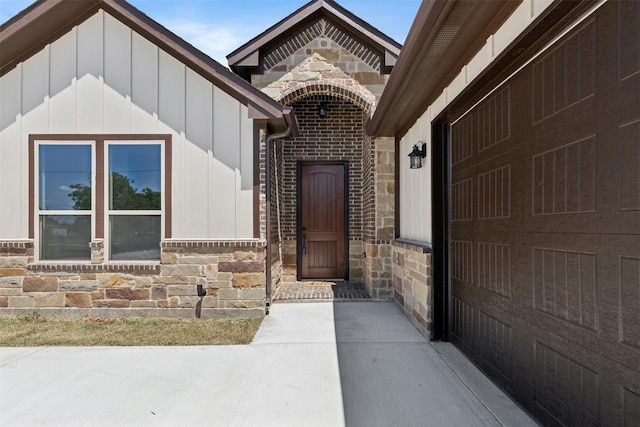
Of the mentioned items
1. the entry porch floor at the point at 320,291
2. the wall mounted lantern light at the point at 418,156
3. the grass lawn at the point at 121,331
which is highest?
the wall mounted lantern light at the point at 418,156

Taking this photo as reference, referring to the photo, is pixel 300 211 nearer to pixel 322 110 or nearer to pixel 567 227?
pixel 322 110

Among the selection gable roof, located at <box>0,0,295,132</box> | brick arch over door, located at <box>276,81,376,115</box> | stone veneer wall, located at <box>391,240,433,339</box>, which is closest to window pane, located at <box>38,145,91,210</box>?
gable roof, located at <box>0,0,295,132</box>

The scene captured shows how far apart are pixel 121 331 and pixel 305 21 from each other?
5761 mm

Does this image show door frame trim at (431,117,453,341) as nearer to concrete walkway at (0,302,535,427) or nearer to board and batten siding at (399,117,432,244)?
board and batten siding at (399,117,432,244)

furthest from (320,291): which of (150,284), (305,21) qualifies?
(305,21)

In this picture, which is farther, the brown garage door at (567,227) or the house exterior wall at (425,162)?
the house exterior wall at (425,162)

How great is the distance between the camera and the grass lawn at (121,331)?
429 centimetres

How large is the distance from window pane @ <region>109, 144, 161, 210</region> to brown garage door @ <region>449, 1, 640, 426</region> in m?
4.37

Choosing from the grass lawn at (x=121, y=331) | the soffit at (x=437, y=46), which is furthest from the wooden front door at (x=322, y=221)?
the soffit at (x=437, y=46)

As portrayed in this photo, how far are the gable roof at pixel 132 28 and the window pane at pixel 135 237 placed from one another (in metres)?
2.16

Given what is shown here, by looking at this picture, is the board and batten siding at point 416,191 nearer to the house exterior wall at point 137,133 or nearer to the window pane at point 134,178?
the house exterior wall at point 137,133

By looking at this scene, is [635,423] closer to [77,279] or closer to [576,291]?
[576,291]

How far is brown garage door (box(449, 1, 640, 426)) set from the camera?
1772mm

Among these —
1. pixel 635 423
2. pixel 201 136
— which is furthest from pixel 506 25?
pixel 201 136
